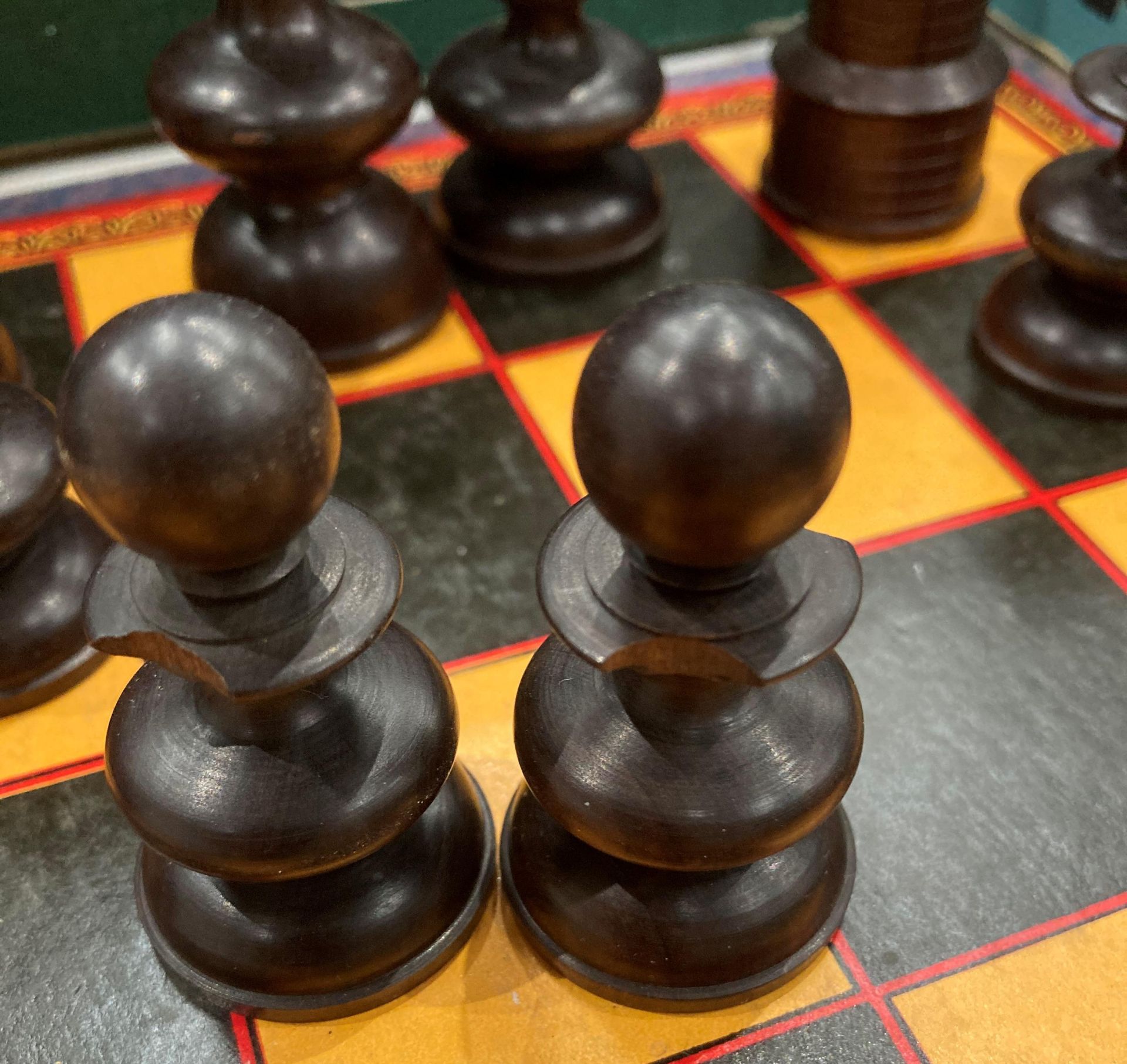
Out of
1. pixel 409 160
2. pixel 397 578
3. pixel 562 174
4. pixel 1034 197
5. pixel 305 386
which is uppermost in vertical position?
pixel 305 386

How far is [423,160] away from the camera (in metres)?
2.88

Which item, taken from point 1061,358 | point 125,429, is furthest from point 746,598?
point 1061,358

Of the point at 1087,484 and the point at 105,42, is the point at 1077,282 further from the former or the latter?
the point at 105,42

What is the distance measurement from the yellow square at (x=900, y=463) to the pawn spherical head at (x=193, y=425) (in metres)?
1.15

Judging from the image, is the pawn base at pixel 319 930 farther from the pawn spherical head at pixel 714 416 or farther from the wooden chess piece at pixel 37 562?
the pawn spherical head at pixel 714 416

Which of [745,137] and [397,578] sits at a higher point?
[397,578]

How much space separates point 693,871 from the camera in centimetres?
124

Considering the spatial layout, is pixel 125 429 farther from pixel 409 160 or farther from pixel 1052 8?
pixel 1052 8

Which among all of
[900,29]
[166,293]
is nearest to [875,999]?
[166,293]

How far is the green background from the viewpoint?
2824 millimetres

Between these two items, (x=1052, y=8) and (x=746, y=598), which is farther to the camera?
(x=1052, y=8)

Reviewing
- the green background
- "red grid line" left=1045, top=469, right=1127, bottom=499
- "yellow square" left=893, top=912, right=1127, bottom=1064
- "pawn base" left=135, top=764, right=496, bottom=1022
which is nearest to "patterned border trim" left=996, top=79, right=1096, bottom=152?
the green background

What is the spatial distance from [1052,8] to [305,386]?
3080 millimetres

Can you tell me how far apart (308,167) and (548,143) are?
52cm
